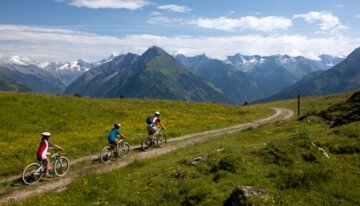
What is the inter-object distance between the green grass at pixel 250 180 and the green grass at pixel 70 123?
28.8ft

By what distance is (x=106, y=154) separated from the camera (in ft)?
90.0

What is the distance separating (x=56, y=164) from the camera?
2389 centimetres

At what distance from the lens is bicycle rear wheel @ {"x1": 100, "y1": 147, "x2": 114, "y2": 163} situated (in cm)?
2716

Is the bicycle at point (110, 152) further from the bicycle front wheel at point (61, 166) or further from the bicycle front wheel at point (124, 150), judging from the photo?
the bicycle front wheel at point (61, 166)

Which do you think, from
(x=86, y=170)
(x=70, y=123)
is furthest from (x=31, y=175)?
(x=70, y=123)

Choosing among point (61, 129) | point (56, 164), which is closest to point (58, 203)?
point (56, 164)

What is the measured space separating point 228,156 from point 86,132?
2440cm

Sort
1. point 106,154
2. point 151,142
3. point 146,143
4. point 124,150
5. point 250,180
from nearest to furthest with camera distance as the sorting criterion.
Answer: point 250,180 < point 106,154 < point 124,150 < point 146,143 < point 151,142

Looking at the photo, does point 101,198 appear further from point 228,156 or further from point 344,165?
point 344,165

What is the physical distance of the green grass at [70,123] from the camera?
2978 cm

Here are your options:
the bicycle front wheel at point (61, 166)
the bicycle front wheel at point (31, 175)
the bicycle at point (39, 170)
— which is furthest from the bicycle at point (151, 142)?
the bicycle front wheel at point (31, 175)

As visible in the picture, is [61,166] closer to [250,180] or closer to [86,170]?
[86,170]

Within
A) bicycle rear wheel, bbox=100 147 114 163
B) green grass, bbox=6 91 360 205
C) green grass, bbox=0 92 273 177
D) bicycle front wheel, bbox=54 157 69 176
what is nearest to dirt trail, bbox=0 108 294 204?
bicycle front wheel, bbox=54 157 69 176

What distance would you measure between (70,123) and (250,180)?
32776mm
